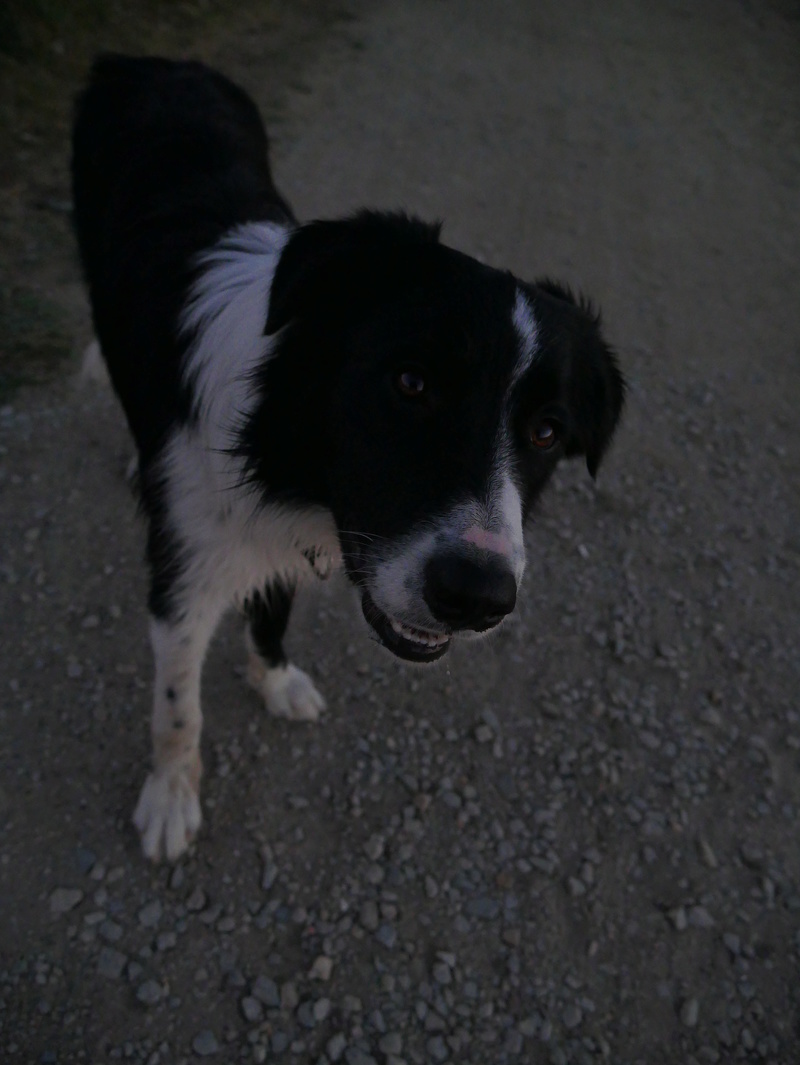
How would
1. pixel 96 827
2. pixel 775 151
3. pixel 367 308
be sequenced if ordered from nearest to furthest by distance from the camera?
pixel 367 308 → pixel 96 827 → pixel 775 151

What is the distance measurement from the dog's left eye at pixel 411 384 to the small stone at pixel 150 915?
169 centimetres

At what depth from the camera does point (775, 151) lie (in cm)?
798

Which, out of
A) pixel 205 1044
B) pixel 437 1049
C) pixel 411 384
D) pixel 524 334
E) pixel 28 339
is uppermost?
pixel 524 334

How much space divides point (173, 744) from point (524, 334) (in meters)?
1.67

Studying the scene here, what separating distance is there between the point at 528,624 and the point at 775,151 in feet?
22.6

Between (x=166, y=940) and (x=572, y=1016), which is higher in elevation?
(x=572, y=1016)

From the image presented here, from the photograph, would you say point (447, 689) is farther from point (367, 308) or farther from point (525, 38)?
point (525, 38)

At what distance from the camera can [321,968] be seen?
2.33 metres

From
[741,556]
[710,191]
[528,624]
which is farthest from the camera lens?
[710,191]

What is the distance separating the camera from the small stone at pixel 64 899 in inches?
A: 91.7

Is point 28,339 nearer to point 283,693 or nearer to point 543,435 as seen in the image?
point 283,693

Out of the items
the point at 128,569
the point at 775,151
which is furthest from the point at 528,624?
the point at 775,151

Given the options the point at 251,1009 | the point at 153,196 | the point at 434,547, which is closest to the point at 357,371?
the point at 434,547

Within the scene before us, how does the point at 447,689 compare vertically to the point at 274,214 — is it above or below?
below
